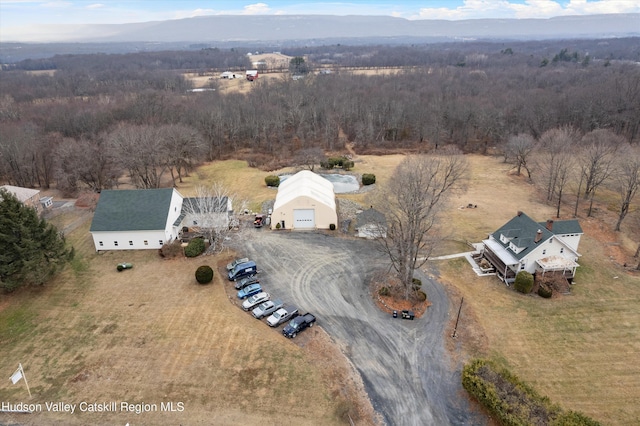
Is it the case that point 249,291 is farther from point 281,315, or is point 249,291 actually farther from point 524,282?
point 524,282

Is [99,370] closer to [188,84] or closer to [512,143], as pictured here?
[512,143]

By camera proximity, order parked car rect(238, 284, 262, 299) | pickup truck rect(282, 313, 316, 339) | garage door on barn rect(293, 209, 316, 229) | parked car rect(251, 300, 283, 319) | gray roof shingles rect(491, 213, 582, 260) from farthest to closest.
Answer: garage door on barn rect(293, 209, 316, 229) < gray roof shingles rect(491, 213, 582, 260) < parked car rect(238, 284, 262, 299) < parked car rect(251, 300, 283, 319) < pickup truck rect(282, 313, 316, 339)

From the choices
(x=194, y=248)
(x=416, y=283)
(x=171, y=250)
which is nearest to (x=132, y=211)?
(x=171, y=250)

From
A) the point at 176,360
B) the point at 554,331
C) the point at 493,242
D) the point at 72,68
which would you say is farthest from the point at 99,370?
the point at 72,68

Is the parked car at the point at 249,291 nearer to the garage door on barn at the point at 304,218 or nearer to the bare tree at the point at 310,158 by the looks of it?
the garage door on barn at the point at 304,218

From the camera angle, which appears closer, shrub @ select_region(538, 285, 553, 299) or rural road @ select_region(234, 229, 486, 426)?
rural road @ select_region(234, 229, 486, 426)

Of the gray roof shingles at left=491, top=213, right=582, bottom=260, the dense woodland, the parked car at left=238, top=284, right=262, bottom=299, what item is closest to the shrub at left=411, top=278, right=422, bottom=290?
the gray roof shingles at left=491, top=213, right=582, bottom=260

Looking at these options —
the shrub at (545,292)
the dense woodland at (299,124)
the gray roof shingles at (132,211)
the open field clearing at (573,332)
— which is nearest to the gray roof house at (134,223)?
the gray roof shingles at (132,211)

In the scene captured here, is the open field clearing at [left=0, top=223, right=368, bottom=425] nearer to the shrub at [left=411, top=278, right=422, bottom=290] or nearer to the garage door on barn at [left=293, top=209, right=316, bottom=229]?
A: the shrub at [left=411, top=278, right=422, bottom=290]
